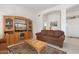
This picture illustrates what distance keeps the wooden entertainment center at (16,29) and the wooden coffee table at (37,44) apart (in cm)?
10

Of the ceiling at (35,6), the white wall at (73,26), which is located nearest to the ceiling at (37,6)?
the ceiling at (35,6)

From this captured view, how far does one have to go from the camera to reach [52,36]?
2051mm

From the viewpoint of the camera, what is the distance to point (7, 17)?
1.98m

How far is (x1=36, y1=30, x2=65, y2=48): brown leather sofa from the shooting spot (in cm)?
199

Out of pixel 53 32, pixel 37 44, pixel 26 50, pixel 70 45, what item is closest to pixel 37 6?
pixel 53 32

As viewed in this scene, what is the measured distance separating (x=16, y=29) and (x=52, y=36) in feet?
2.38

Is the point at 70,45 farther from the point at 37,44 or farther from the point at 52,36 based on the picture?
the point at 37,44

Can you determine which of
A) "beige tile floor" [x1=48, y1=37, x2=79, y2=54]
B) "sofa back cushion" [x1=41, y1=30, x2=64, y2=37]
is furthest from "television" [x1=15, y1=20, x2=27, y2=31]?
"beige tile floor" [x1=48, y1=37, x2=79, y2=54]

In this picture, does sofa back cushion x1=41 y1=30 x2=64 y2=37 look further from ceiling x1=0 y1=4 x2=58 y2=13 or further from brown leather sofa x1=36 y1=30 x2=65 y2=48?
ceiling x1=0 y1=4 x2=58 y2=13

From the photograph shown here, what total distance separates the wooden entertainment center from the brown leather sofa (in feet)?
0.79

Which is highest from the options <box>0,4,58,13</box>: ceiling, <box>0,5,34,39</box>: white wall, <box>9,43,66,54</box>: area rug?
<box>0,4,58,13</box>: ceiling
